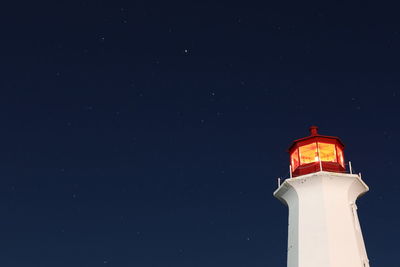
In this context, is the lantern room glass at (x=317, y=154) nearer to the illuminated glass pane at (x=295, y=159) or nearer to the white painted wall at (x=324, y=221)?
the illuminated glass pane at (x=295, y=159)

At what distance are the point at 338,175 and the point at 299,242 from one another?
2.85 meters

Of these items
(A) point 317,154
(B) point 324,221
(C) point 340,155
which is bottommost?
(B) point 324,221

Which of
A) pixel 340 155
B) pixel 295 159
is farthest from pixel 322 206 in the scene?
pixel 340 155

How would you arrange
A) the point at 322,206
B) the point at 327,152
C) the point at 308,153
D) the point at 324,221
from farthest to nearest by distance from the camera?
1. the point at 308,153
2. the point at 327,152
3. the point at 322,206
4. the point at 324,221

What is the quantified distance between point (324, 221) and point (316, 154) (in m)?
2.98

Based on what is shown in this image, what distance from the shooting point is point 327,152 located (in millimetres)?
20188

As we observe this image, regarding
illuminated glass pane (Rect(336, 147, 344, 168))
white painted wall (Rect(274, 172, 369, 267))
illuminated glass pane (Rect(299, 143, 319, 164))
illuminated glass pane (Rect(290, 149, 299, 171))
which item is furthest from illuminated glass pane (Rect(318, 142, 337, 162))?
white painted wall (Rect(274, 172, 369, 267))

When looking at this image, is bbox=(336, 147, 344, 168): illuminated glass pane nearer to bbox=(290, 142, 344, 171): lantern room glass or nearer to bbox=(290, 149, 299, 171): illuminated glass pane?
bbox=(290, 142, 344, 171): lantern room glass

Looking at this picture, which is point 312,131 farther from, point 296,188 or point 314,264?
point 314,264

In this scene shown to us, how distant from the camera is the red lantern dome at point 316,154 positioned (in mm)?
19578

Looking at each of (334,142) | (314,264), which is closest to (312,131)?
(334,142)

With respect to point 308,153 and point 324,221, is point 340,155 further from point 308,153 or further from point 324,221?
point 324,221

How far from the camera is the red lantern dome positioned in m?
19.6

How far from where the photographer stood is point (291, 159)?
2119cm
